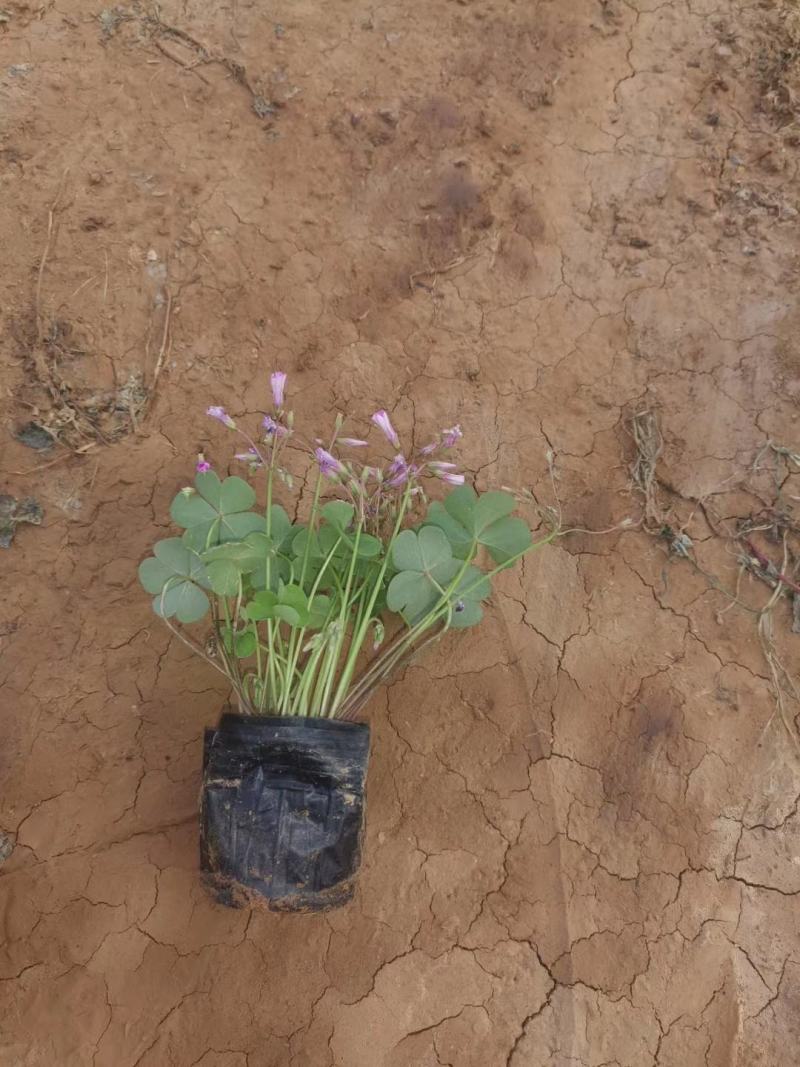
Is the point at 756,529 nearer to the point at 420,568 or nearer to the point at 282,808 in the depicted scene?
the point at 420,568

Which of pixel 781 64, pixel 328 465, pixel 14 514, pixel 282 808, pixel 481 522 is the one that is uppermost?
pixel 781 64

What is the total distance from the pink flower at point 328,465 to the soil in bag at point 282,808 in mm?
717

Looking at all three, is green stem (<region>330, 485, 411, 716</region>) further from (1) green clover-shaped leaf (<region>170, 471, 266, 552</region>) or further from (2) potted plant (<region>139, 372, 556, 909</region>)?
(1) green clover-shaped leaf (<region>170, 471, 266, 552</region>)

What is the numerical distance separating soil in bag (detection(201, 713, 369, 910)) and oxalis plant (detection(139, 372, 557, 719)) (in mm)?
134

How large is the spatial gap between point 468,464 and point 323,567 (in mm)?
902

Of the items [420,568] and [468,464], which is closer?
[420,568]

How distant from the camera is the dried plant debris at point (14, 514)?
8.52 ft

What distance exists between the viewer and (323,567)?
7.07ft

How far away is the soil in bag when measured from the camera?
6.98 feet

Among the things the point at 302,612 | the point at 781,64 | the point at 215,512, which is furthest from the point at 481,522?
the point at 781,64

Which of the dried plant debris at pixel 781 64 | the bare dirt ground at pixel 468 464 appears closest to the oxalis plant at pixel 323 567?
the bare dirt ground at pixel 468 464

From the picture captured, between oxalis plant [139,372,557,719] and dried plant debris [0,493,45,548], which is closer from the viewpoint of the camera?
oxalis plant [139,372,557,719]

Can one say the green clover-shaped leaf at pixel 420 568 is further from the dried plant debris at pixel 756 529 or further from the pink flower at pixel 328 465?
the dried plant debris at pixel 756 529

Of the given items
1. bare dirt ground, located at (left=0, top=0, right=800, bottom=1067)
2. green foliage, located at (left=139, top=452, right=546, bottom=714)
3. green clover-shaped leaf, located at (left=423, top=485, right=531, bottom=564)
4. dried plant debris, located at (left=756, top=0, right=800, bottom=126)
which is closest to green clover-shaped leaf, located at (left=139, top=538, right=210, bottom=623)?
green foliage, located at (left=139, top=452, right=546, bottom=714)
